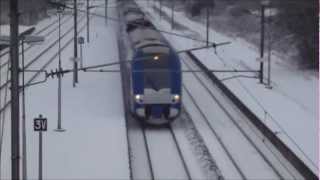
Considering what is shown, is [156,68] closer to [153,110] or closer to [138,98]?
[138,98]

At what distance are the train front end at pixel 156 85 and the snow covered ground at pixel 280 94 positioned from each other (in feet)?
12.6

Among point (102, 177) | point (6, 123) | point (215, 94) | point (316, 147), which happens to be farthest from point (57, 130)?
point (215, 94)

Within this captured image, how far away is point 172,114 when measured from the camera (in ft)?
115

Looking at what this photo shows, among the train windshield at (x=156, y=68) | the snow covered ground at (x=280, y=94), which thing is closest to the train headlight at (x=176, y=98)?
the train windshield at (x=156, y=68)

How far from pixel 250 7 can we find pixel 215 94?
157 feet

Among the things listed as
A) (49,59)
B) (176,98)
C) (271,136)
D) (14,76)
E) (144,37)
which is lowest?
(271,136)

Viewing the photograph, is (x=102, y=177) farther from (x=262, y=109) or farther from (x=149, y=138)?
(x=262, y=109)

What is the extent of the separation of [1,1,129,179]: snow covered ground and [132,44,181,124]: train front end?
130cm

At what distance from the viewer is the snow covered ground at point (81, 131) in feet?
91.8

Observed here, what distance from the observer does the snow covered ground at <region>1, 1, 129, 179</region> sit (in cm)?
2798

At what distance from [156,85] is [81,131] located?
3.43m

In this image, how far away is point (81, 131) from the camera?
111 feet

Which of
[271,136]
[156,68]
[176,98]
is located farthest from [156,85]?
[271,136]

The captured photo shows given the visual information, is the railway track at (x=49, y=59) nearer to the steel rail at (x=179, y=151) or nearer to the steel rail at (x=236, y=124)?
the steel rail at (x=179, y=151)
